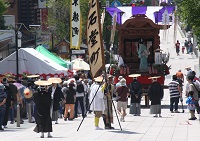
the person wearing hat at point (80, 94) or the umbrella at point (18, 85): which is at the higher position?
the umbrella at point (18, 85)

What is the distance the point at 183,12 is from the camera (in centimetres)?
3022

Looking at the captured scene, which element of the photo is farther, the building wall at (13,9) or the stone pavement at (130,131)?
the building wall at (13,9)

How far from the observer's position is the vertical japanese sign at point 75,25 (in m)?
38.7

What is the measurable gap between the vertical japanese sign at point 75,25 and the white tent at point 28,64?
5353mm

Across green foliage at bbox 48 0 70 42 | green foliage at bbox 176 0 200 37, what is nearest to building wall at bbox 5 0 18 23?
green foliage at bbox 48 0 70 42

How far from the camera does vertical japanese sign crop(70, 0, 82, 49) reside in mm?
38656

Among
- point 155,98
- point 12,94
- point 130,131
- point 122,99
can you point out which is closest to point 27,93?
point 12,94

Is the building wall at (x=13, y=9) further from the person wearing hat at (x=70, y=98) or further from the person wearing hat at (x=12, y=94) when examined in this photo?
the person wearing hat at (x=12, y=94)

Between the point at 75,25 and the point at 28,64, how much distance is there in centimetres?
663

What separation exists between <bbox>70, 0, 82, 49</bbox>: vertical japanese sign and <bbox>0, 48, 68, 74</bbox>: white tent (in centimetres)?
535

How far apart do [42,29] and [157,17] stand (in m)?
28.4

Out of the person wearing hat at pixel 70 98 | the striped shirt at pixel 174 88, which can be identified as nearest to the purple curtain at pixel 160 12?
the striped shirt at pixel 174 88

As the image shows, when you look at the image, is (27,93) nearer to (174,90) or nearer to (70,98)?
(70,98)

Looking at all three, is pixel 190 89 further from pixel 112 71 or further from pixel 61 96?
pixel 112 71
